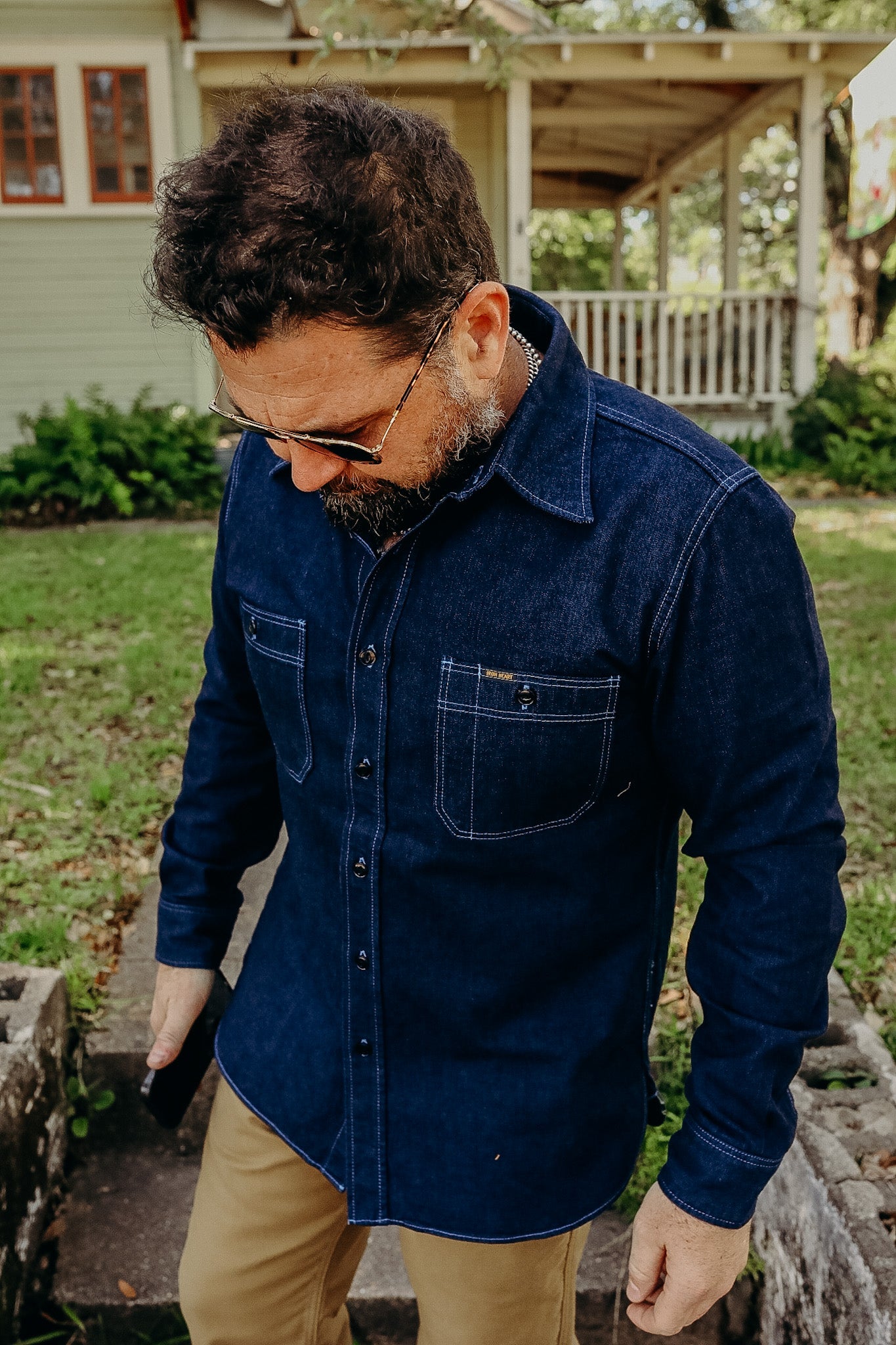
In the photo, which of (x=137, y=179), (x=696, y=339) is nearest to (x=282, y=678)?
(x=696, y=339)

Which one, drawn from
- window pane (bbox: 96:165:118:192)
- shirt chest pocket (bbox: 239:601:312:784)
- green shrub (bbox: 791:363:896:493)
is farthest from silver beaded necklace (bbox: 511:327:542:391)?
window pane (bbox: 96:165:118:192)

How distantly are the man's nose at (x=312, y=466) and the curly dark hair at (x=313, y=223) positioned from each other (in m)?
0.16

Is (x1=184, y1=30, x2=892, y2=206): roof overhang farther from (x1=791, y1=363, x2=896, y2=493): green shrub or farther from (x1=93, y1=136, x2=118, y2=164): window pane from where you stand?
(x1=791, y1=363, x2=896, y2=493): green shrub

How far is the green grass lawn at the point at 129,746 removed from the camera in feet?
9.82

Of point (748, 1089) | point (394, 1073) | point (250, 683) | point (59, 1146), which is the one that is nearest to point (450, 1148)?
point (394, 1073)

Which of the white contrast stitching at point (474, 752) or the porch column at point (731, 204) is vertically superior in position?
the porch column at point (731, 204)

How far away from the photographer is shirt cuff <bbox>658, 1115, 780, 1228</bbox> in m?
1.40

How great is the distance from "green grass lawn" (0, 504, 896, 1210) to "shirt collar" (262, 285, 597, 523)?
1.74 m

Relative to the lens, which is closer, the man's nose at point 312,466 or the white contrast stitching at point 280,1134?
the man's nose at point 312,466

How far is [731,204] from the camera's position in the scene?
1318 centimetres

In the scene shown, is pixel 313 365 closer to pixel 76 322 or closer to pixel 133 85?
pixel 76 322

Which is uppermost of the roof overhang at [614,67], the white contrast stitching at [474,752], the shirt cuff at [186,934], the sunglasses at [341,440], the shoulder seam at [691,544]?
the roof overhang at [614,67]

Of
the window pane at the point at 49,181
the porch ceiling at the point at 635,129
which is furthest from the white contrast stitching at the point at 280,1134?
the porch ceiling at the point at 635,129

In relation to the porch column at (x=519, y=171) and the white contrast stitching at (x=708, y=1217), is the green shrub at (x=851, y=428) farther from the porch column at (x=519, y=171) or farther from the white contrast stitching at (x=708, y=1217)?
the white contrast stitching at (x=708, y=1217)
